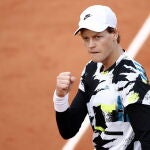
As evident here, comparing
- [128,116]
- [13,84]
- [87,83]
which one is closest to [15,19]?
[13,84]

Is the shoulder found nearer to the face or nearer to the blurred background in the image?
the face

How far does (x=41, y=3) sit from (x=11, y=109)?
7.04 feet

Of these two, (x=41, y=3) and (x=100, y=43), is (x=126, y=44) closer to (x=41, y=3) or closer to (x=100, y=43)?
(x=41, y=3)

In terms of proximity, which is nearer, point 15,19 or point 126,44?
point 126,44

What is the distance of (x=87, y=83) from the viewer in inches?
138

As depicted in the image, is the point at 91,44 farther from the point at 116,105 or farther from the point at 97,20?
the point at 116,105

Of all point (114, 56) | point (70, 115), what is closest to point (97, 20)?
point (114, 56)

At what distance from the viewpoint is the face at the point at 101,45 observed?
10.7ft

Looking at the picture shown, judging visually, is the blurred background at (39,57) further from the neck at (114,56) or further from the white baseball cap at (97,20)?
the white baseball cap at (97,20)

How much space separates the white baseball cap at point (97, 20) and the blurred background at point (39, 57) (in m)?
2.74

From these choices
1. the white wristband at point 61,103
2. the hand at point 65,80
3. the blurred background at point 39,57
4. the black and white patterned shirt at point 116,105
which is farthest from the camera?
the blurred background at point 39,57

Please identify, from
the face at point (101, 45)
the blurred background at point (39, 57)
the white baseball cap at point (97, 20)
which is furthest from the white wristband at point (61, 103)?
the blurred background at point (39, 57)

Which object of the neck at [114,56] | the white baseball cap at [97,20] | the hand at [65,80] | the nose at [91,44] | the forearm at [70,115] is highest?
the white baseball cap at [97,20]

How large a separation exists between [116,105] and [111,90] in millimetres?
108
